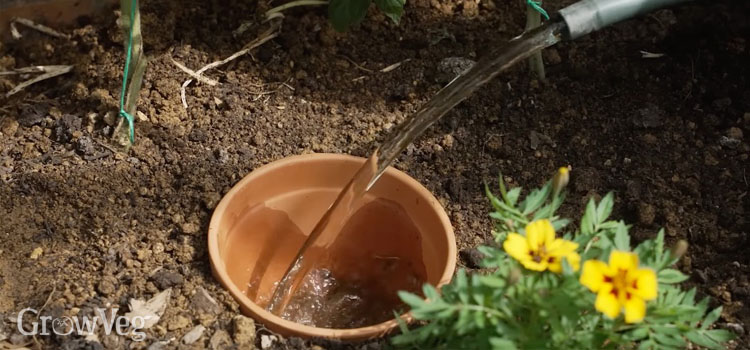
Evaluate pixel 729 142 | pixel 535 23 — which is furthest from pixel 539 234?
pixel 729 142

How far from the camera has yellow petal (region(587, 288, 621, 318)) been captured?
134 cm

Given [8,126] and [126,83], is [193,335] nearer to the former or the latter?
[126,83]

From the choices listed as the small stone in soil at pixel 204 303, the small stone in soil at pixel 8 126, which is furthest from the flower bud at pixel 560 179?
the small stone in soil at pixel 8 126

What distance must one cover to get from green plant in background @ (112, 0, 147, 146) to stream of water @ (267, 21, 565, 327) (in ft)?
1.79

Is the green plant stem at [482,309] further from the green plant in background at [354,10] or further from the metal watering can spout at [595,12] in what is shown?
the green plant in background at [354,10]

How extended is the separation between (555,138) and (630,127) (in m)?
0.21

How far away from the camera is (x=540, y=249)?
147 centimetres

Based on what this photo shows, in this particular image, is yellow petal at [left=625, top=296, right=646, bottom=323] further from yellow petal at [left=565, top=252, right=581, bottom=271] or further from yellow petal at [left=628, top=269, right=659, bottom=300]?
yellow petal at [left=565, top=252, right=581, bottom=271]

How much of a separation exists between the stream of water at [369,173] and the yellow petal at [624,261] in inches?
24.1

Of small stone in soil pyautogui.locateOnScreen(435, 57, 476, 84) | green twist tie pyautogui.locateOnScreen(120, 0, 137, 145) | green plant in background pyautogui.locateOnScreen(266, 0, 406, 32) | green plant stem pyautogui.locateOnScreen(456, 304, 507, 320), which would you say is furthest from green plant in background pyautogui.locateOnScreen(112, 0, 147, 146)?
green plant stem pyautogui.locateOnScreen(456, 304, 507, 320)

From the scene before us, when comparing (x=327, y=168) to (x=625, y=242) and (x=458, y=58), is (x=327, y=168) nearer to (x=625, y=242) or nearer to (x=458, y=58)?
(x=458, y=58)

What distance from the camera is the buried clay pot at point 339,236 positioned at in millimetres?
2010

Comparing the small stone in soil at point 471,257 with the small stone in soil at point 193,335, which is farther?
the small stone in soil at point 471,257

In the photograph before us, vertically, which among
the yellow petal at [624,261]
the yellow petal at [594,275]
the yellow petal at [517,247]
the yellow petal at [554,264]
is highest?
the yellow petal at [624,261]
